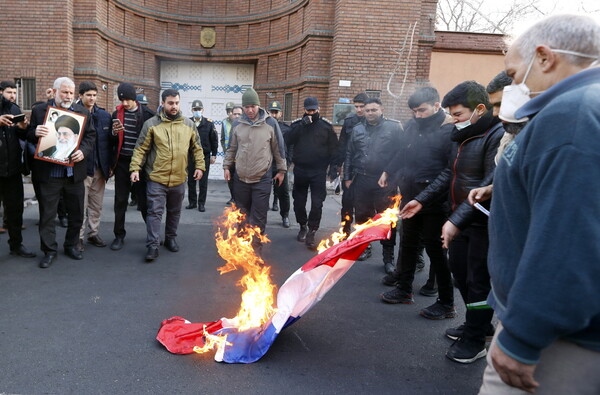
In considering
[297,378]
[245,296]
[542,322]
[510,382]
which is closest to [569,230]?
[542,322]

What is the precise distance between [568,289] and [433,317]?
129 inches

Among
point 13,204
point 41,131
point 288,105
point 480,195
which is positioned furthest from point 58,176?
point 288,105

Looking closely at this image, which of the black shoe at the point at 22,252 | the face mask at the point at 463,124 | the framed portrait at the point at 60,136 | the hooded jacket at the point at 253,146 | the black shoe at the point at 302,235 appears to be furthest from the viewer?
the black shoe at the point at 302,235

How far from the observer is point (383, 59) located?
12320 millimetres

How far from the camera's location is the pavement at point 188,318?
9.93ft

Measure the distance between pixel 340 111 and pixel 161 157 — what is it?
7724 mm

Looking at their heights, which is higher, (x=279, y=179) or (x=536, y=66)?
(x=536, y=66)

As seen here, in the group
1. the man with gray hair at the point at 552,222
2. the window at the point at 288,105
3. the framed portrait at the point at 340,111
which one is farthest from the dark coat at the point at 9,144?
the window at the point at 288,105

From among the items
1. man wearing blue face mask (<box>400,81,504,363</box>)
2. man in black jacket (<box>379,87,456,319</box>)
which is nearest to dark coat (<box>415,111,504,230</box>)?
man wearing blue face mask (<box>400,81,504,363</box>)

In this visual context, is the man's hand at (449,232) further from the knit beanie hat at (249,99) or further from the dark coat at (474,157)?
the knit beanie hat at (249,99)

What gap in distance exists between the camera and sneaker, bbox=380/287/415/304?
4617 millimetres

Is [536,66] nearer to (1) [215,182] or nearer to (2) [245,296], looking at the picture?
(2) [245,296]

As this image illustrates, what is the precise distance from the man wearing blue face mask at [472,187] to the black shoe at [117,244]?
456 cm

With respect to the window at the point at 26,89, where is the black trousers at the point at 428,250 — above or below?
below
